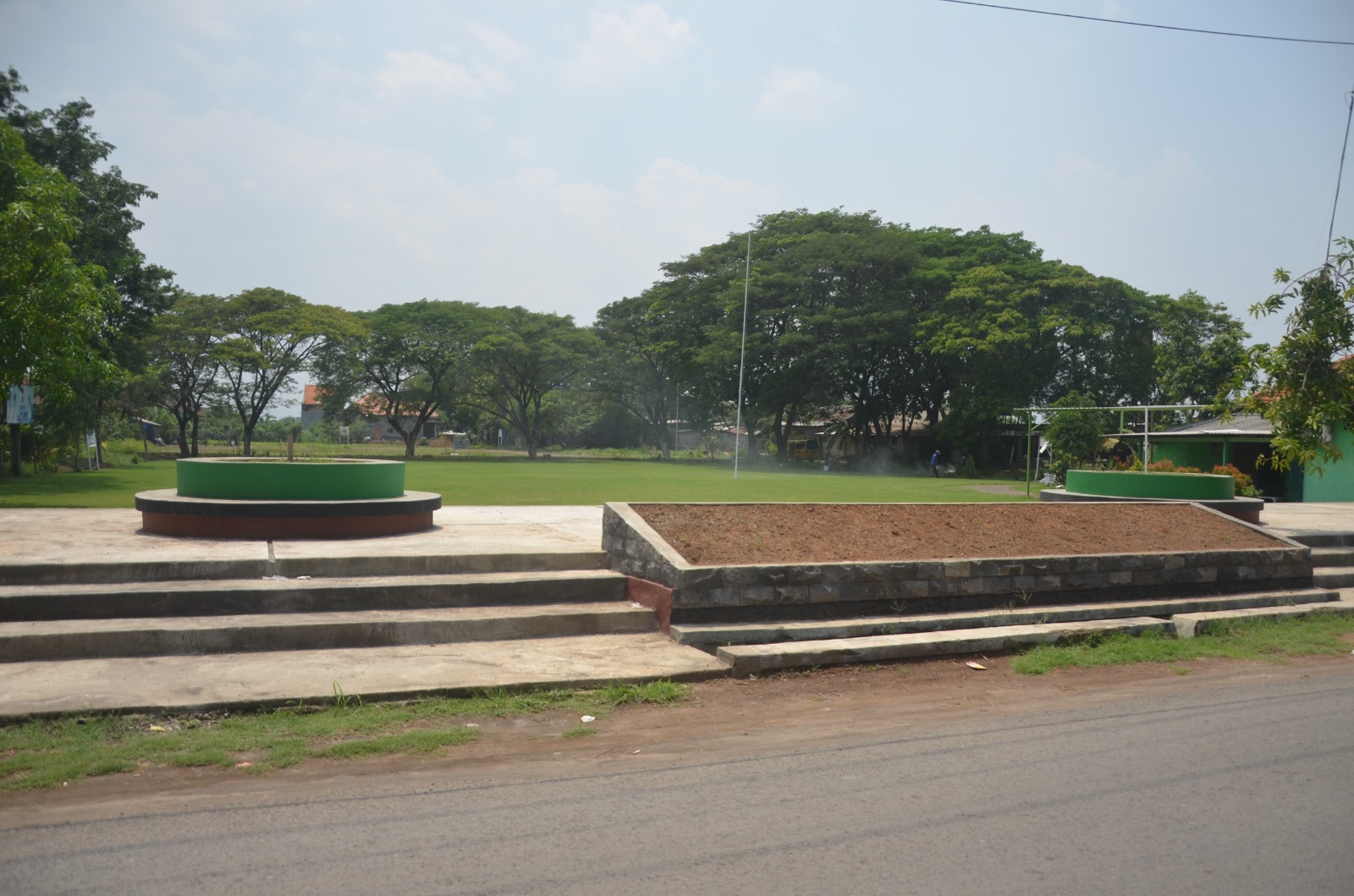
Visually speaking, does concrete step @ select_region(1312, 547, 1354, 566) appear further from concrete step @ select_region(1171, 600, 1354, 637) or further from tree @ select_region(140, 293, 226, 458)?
tree @ select_region(140, 293, 226, 458)

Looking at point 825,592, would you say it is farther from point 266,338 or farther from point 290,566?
point 266,338

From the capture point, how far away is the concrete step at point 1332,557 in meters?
12.7

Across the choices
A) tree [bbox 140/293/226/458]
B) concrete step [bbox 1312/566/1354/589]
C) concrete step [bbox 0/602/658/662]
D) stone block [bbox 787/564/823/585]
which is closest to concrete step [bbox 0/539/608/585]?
concrete step [bbox 0/602/658/662]

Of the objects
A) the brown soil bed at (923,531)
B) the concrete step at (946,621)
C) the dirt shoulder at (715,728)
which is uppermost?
the brown soil bed at (923,531)

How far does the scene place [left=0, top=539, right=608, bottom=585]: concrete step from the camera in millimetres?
7609

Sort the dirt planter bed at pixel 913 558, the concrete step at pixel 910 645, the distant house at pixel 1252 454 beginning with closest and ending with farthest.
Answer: the concrete step at pixel 910 645 < the dirt planter bed at pixel 913 558 < the distant house at pixel 1252 454

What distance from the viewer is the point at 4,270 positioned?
46.3ft

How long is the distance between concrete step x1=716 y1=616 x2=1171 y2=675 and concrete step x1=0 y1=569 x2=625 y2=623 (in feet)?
5.81

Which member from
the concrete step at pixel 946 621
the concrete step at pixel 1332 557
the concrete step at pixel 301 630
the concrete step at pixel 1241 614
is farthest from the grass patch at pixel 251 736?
the concrete step at pixel 1332 557

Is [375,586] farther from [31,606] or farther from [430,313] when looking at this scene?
[430,313]

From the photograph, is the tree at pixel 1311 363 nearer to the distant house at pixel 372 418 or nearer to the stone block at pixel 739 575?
the stone block at pixel 739 575

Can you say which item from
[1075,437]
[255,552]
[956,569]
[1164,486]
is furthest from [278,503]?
[1075,437]

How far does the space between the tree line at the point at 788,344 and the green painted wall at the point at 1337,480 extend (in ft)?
31.6

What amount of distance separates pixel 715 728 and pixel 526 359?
1921 inches
